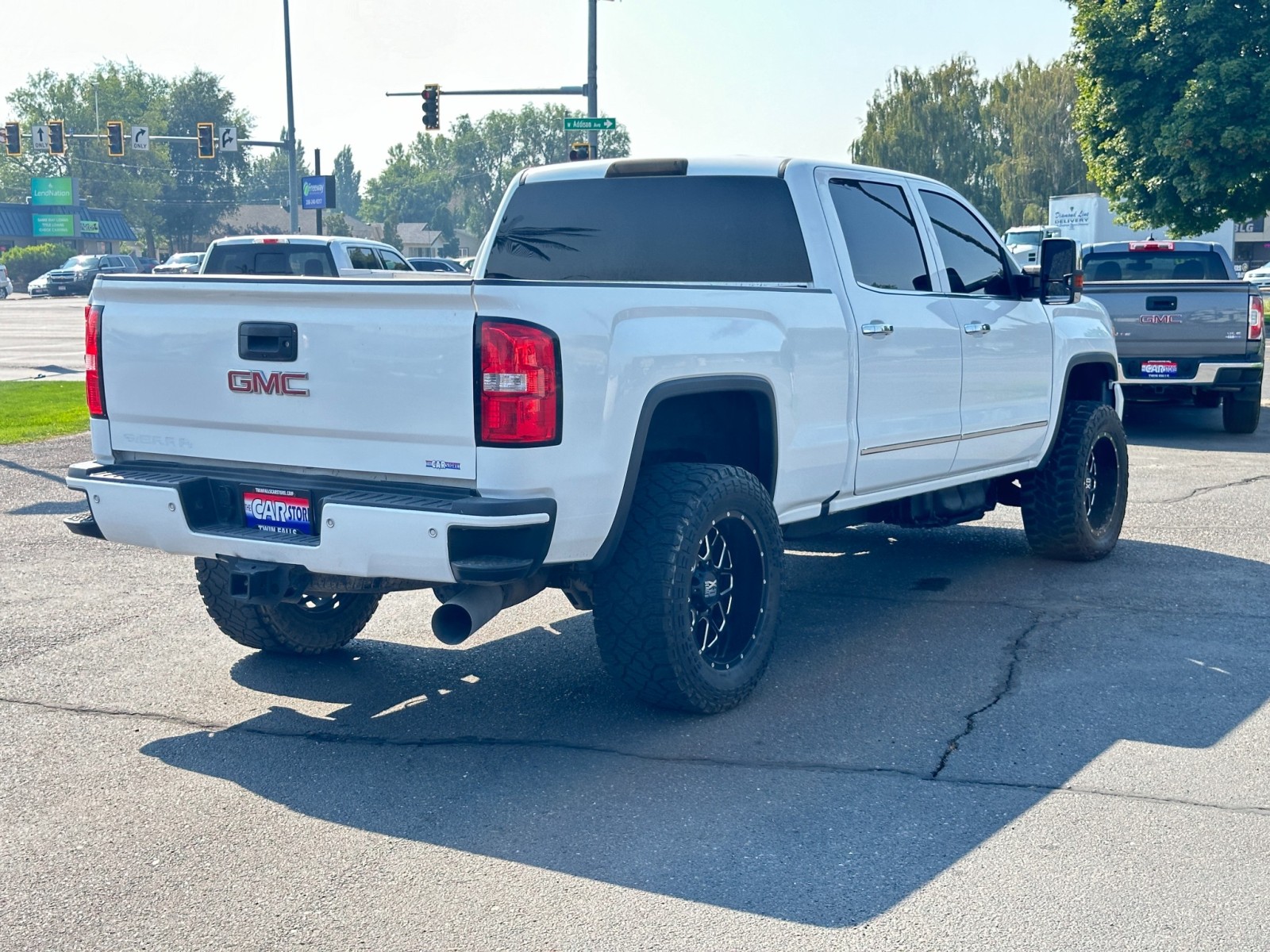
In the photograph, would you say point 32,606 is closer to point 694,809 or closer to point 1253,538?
point 694,809

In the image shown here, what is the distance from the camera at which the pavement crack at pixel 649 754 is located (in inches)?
179

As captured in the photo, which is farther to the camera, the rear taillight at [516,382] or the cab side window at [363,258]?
the cab side window at [363,258]

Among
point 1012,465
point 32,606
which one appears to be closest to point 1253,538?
point 1012,465

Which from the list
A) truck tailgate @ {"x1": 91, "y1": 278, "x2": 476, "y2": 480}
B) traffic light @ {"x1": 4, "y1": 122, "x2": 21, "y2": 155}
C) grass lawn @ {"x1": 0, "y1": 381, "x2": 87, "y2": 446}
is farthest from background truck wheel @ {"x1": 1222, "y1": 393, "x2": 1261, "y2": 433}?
traffic light @ {"x1": 4, "y1": 122, "x2": 21, "y2": 155}

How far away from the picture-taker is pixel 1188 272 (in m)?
15.8

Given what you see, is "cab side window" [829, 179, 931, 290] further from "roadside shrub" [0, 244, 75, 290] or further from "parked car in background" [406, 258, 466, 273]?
"roadside shrub" [0, 244, 75, 290]

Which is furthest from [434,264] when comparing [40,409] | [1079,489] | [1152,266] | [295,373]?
[295,373]

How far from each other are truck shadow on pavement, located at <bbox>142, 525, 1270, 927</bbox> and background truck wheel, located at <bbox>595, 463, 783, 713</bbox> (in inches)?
7.5

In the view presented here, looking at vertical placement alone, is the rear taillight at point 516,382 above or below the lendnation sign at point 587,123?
below

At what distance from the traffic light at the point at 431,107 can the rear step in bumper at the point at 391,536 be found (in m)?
28.8

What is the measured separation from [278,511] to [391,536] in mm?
577

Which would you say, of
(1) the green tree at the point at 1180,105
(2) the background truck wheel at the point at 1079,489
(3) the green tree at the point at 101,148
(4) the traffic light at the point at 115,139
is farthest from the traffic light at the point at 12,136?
(3) the green tree at the point at 101,148

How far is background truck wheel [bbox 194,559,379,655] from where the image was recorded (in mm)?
5992

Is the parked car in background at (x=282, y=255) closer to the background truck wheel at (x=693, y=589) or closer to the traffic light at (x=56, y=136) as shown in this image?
the background truck wheel at (x=693, y=589)
